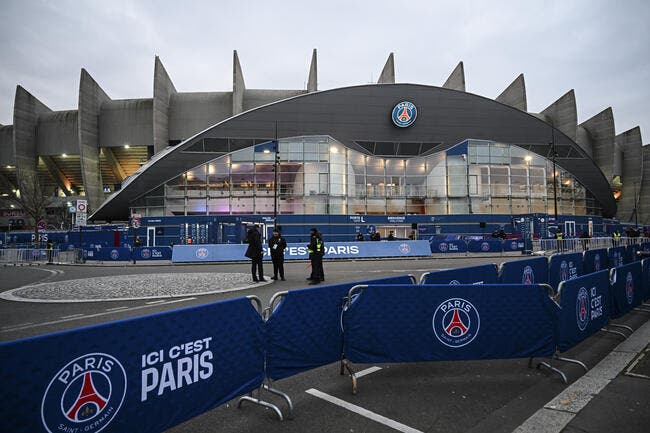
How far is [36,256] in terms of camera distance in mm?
25281

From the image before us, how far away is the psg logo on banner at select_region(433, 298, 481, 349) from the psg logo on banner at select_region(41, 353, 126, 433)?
3462mm

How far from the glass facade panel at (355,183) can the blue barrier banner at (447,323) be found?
3091cm

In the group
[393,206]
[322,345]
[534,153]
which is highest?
[534,153]

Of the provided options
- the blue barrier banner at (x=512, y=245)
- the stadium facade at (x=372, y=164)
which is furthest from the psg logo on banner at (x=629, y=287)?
the stadium facade at (x=372, y=164)

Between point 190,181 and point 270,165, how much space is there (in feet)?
28.0

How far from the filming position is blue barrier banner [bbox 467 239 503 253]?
2762 centimetres

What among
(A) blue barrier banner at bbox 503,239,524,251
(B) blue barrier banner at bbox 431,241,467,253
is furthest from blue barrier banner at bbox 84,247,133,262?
(A) blue barrier banner at bbox 503,239,524,251

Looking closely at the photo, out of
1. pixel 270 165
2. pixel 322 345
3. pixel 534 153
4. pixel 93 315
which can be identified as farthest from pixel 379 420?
pixel 534 153

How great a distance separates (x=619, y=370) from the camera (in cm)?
431

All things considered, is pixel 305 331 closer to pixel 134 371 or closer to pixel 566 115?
pixel 134 371

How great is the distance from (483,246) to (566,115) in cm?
4296

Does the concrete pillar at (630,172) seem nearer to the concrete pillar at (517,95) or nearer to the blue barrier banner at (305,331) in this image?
the concrete pillar at (517,95)

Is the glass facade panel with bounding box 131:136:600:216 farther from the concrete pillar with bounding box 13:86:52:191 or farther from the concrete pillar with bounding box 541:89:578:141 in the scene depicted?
the concrete pillar with bounding box 13:86:52:191

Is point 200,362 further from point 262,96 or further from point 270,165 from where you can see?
point 262,96
